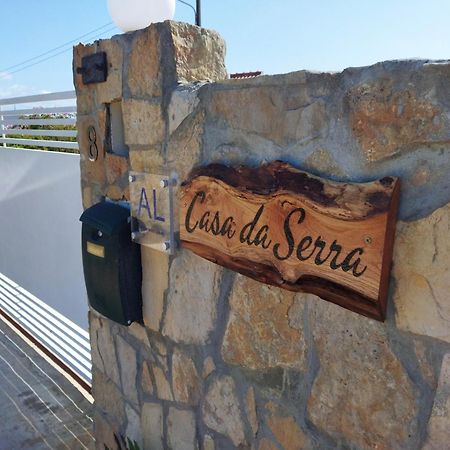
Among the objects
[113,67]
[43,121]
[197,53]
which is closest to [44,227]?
[43,121]

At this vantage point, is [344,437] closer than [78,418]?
Yes

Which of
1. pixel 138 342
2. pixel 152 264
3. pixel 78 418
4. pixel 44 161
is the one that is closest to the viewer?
pixel 152 264

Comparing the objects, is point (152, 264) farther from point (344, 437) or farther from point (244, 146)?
point (344, 437)

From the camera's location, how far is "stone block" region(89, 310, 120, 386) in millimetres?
2279

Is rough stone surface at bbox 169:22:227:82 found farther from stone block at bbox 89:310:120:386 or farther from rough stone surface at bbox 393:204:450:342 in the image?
stone block at bbox 89:310:120:386

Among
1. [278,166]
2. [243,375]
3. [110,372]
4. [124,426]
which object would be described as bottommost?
[124,426]

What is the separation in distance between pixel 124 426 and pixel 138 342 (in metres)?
0.50

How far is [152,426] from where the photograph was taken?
2.03 metres

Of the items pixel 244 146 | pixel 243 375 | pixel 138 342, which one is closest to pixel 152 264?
pixel 138 342

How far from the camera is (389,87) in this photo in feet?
3.37

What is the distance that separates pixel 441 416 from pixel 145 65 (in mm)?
1427

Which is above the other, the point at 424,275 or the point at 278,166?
the point at 278,166

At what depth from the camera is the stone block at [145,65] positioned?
5.41 ft

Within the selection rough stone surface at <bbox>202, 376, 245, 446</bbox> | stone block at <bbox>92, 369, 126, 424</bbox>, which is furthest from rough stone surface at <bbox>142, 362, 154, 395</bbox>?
rough stone surface at <bbox>202, 376, 245, 446</bbox>
